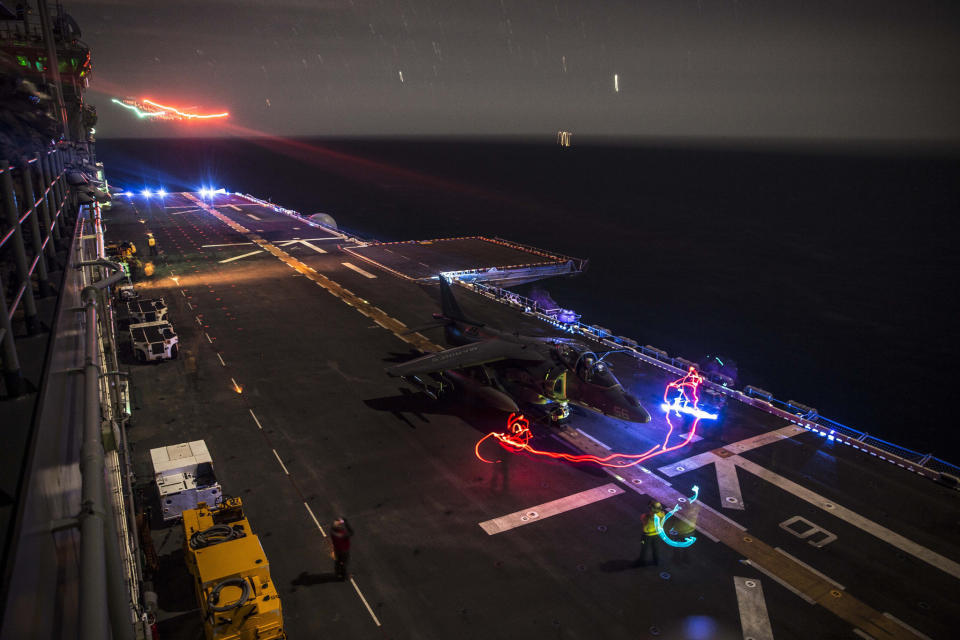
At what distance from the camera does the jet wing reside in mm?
25327

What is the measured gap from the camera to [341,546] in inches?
643

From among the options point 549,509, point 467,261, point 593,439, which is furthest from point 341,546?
point 467,261

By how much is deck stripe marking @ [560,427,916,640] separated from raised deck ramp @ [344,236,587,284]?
113 feet

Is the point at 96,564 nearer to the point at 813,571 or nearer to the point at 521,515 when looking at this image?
the point at 521,515

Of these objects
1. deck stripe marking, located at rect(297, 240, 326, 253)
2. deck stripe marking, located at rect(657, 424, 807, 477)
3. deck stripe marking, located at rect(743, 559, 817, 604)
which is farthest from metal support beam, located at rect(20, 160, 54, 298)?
deck stripe marking, located at rect(297, 240, 326, 253)

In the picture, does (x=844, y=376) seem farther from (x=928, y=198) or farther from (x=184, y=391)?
(x=928, y=198)

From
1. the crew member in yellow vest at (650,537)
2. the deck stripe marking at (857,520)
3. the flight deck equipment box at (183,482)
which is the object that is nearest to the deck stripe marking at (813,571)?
the deck stripe marking at (857,520)

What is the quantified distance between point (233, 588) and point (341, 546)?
343 cm

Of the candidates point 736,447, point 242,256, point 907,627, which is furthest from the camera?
point 242,256

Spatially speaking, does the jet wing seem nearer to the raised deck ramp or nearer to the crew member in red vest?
the crew member in red vest

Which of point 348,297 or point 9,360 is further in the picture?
point 348,297

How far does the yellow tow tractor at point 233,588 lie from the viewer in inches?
515

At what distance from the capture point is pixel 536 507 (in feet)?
66.5

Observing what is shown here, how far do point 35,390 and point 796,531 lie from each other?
20863 mm
